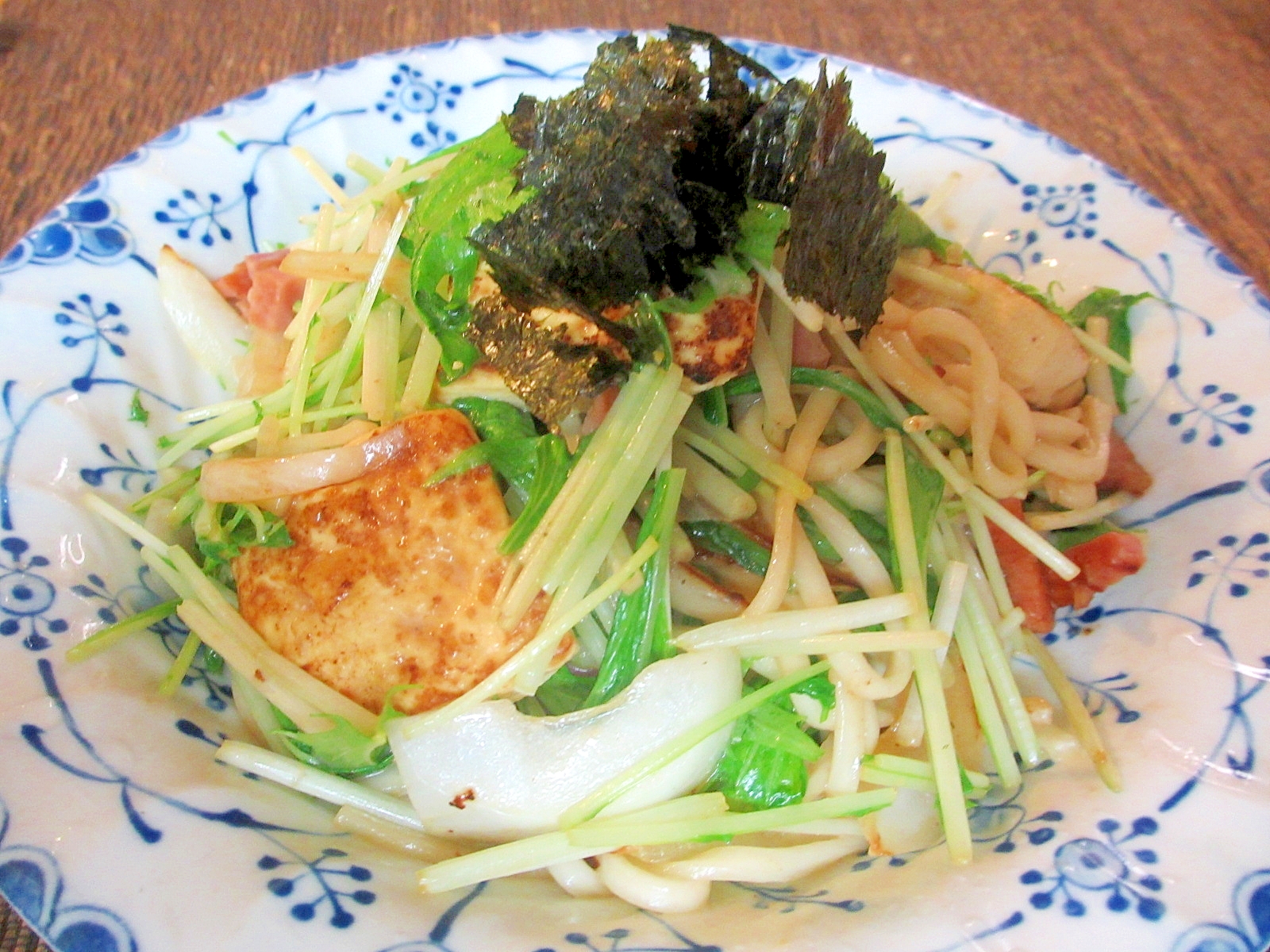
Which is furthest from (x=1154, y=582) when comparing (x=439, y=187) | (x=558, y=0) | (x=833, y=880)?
(x=558, y=0)

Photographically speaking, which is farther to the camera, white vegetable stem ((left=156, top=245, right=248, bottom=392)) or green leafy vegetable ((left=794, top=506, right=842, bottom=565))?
white vegetable stem ((left=156, top=245, right=248, bottom=392))

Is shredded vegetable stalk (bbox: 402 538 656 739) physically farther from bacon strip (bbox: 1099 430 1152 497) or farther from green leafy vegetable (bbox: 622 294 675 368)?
bacon strip (bbox: 1099 430 1152 497)

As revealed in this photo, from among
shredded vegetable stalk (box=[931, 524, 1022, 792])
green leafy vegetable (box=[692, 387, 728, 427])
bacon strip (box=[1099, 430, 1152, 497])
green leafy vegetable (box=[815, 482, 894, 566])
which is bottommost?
shredded vegetable stalk (box=[931, 524, 1022, 792])

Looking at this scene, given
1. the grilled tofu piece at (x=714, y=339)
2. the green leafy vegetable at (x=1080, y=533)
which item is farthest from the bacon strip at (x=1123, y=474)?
the grilled tofu piece at (x=714, y=339)

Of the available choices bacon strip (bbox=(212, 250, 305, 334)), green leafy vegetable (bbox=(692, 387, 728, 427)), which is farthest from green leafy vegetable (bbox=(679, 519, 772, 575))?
bacon strip (bbox=(212, 250, 305, 334))

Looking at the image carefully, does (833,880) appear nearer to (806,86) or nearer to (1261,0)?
(806,86)

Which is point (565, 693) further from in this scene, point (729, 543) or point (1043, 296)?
point (1043, 296)
